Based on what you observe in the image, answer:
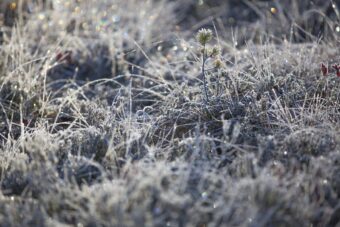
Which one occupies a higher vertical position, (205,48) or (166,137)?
(205,48)

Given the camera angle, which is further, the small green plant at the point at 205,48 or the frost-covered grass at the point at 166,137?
the small green plant at the point at 205,48

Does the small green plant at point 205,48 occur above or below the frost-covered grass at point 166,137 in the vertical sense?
above

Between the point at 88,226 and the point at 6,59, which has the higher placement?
the point at 6,59

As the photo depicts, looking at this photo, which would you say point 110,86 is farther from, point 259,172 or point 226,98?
point 259,172

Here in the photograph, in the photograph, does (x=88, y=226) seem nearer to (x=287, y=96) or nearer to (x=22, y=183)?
(x=22, y=183)

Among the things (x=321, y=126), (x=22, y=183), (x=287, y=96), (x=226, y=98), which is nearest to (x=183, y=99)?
(x=226, y=98)

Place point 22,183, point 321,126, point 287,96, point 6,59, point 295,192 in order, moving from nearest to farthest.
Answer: point 295,192
point 22,183
point 321,126
point 287,96
point 6,59

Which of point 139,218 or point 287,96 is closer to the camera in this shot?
point 139,218

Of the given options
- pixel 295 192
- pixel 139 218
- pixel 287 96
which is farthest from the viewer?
pixel 287 96
